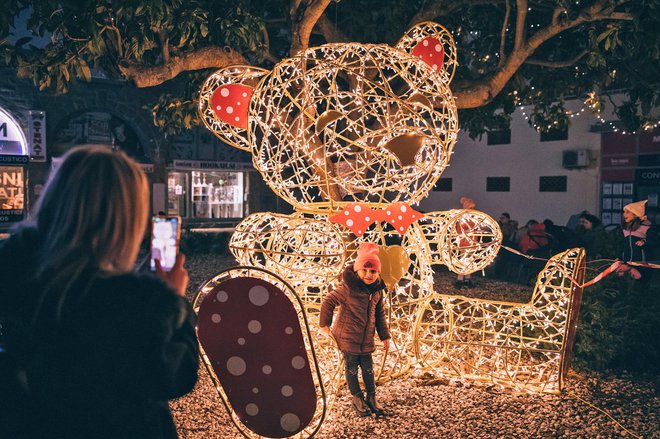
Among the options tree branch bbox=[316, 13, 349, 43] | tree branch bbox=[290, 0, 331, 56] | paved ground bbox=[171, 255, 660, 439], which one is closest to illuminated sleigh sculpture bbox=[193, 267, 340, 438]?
paved ground bbox=[171, 255, 660, 439]

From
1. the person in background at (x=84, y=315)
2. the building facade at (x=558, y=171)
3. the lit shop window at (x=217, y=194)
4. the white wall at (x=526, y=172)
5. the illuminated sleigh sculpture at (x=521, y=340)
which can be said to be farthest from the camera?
the lit shop window at (x=217, y=194)

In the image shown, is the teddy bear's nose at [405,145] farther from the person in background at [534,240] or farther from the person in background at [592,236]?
the person in background at [534,240]

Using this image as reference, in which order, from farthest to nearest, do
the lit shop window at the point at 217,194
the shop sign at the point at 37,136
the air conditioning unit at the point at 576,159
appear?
the lit shop window at the point at 217,194
the air conditioning unit at the point at 576,159
the shop sign at the point at 37,136

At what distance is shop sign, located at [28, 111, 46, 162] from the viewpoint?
631 inches

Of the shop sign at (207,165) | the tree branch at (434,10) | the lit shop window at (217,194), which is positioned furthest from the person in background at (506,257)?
the lit shop window at (217,194)

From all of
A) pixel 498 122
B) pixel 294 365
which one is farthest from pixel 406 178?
pixel 498 122

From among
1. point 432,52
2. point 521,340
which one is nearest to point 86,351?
point 432,52

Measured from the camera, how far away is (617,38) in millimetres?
6270

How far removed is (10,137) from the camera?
15820 mm

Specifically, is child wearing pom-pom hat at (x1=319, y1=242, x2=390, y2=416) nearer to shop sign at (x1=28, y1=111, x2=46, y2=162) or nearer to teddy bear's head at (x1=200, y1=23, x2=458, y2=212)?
teddy bear's head at (x1=200, y1=23, x2=458, y2=212)

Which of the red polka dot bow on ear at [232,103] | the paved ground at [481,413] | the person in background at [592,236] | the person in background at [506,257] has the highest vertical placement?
the red polka dot bow on ear at [232,103]

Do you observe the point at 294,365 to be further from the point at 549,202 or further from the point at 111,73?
the point at 549,202

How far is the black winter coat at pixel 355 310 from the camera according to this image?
4.21 m

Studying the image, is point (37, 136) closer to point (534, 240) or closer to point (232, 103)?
point (534, 240)
